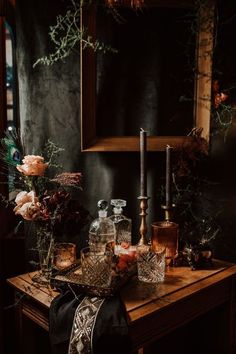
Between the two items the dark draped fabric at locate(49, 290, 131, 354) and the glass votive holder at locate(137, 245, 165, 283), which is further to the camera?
the glass votive holder at locate(137, 245, 165, 283)

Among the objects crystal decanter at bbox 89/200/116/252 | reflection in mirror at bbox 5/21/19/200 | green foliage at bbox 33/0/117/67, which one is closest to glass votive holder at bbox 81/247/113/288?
crystal decanter at bbox 89/200/116/252

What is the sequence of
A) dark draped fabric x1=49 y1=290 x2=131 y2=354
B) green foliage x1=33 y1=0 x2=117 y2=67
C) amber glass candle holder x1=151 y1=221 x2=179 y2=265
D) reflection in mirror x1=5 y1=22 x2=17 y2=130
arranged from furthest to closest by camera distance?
reflection in mirror x1=5 y1=22 x2=17 y2=130
green foliage x1=33 y1=0 x2=117 y2=67
amber glass candle holder x1=151 y1=221 x2=179 y2=265
dark draped fabric x1=49 y1=290 x2=131 y2=354

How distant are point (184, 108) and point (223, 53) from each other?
0.29 m

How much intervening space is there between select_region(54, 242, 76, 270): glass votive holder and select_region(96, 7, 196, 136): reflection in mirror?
56cm

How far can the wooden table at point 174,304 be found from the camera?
1.42 m

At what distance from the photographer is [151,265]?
158 cm

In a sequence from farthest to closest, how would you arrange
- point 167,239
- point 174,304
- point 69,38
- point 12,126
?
point 12,126 → point 69,38 → point 167,239 → point 174,304

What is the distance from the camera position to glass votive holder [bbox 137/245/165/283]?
1.58 m

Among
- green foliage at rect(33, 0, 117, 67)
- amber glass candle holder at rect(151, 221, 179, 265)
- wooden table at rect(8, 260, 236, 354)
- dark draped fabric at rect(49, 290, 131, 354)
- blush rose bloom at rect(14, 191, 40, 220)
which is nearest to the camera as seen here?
dark draped fabric at rect(49, 290, 131, 354)

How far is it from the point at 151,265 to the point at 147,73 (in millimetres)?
886

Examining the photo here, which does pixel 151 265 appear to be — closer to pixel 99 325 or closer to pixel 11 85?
pixel 99 325

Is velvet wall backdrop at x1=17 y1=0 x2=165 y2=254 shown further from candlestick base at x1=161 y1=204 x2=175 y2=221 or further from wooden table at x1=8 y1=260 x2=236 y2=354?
wooden table at x1=8 y1=260 x2=236 y2=354

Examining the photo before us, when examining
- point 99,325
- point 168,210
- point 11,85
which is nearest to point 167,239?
point 168,210

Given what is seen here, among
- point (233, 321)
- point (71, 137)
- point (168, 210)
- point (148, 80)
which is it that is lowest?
point (233, 321)
